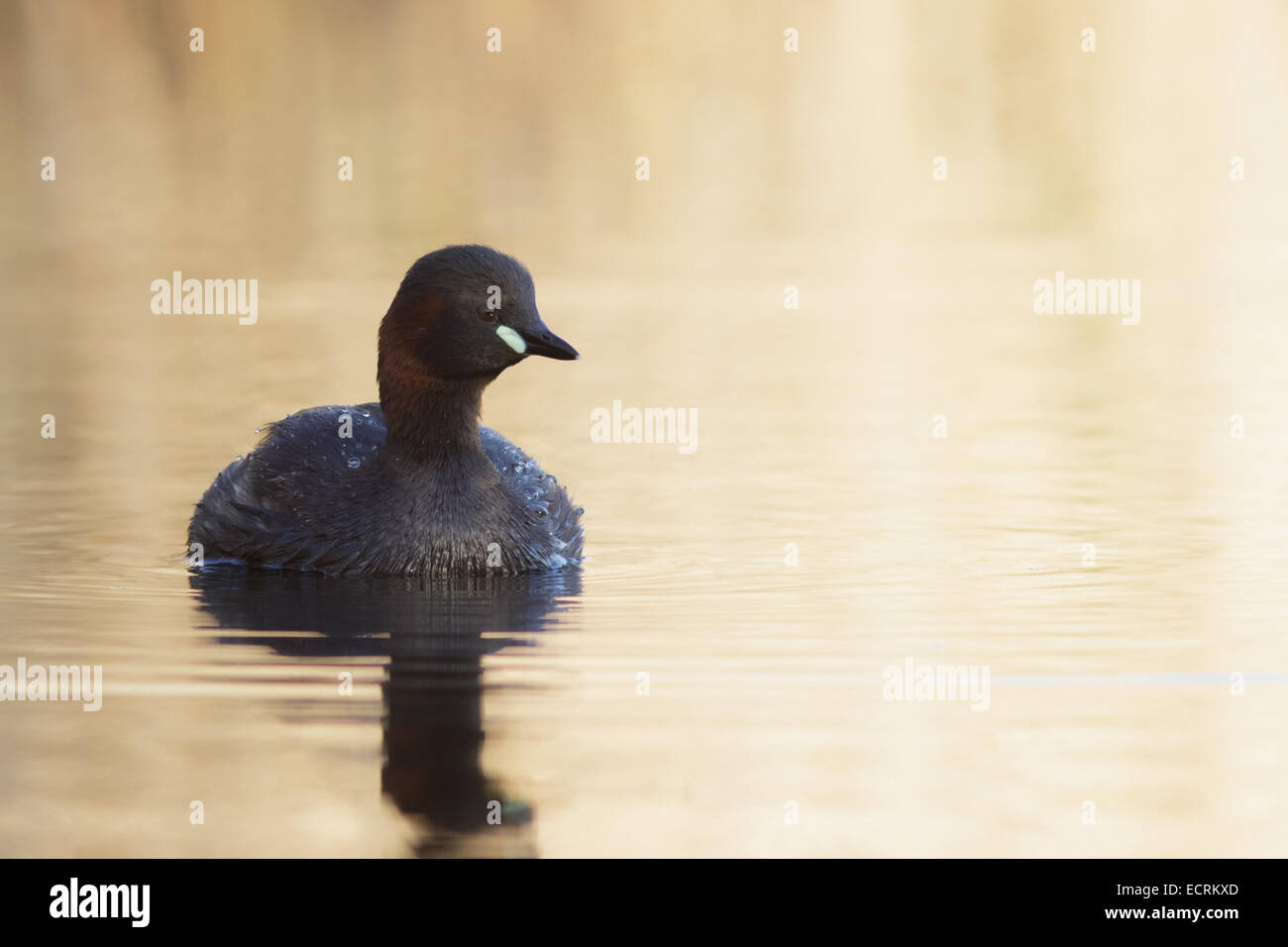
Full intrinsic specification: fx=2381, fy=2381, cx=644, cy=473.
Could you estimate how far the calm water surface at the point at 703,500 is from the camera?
Answer: 27.1 feet

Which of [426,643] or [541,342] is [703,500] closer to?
[541,342]

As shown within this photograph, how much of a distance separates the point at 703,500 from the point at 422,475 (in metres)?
2.51

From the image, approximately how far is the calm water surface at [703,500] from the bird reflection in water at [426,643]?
0.03 meters

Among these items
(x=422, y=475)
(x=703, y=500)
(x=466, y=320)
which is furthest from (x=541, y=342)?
(x=703, y=500)

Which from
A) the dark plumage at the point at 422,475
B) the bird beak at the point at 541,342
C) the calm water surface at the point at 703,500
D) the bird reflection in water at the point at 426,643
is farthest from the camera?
the dark plumage at the point at 422,475

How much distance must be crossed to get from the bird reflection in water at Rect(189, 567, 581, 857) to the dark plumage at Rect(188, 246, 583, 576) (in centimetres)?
16

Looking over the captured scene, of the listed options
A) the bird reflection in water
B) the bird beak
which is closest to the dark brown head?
the bird beak

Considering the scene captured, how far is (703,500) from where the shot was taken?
1448 cm

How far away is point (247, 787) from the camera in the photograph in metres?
8.24

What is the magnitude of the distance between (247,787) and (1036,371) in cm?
1277

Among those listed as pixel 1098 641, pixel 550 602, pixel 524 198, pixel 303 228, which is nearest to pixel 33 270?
pixel 303 228

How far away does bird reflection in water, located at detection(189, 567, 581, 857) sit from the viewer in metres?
7.99

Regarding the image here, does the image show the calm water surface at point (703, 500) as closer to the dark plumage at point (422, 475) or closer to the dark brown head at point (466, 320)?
the dark plumage at point (422, 475)

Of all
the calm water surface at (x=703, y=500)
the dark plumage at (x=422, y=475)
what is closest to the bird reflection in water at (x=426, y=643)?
the calm water surface at (x=703, y=500)
